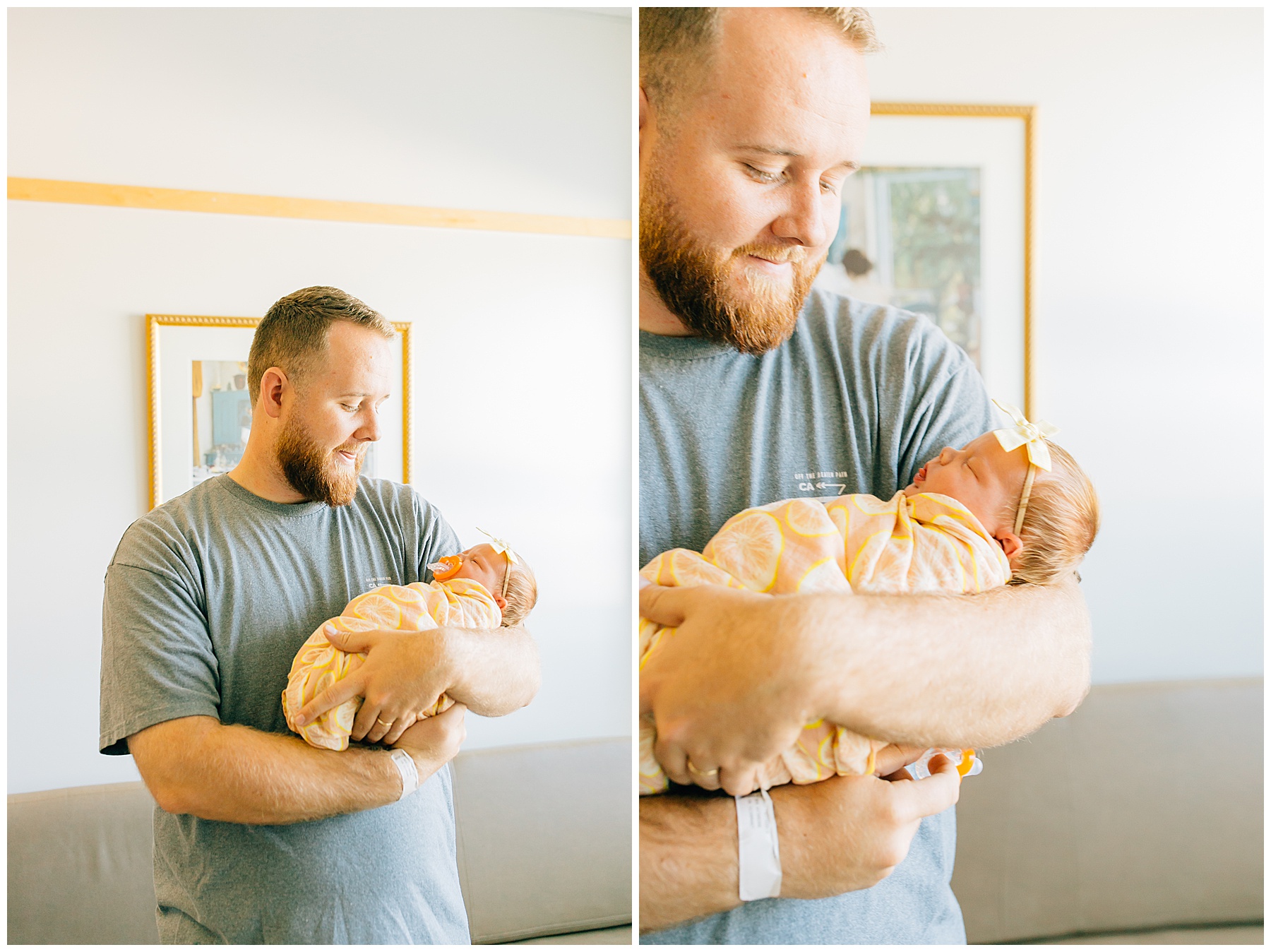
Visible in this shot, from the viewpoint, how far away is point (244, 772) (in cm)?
135

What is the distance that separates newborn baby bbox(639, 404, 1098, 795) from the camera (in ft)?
3.71

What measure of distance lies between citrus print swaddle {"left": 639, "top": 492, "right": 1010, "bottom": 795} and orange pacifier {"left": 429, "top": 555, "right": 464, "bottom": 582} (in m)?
0.46

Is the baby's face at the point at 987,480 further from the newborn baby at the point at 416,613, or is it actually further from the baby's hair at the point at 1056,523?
the newborn baby at the point at 416,613

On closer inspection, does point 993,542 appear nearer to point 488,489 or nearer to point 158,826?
point 488,489

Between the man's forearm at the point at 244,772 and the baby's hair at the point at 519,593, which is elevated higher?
the baby's hair at the point at 519,593

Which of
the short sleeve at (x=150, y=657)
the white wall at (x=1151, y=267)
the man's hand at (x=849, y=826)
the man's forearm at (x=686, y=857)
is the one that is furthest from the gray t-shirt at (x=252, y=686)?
the white wall at (x=1151, y=267)

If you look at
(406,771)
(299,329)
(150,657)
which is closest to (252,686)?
(150,657)

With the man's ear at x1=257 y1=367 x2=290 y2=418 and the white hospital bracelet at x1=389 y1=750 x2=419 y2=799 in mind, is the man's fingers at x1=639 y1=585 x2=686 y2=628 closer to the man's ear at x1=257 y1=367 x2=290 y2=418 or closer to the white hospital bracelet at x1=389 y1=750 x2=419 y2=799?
the white hospital bracelet at x1=389 y1=750 x2=419 y2=799

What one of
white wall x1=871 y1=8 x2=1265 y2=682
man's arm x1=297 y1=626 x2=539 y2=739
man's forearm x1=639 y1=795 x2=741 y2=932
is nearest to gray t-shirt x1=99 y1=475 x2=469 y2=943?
man's arm x1=297 y1=626 x2=539 y2=739

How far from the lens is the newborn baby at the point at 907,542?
1.13m

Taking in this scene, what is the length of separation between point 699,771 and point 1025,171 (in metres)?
1.22

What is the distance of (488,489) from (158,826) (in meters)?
0.76

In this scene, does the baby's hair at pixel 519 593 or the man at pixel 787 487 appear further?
the baby's hair at pixel 519 593

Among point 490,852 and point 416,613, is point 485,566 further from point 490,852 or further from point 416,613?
point 490,852
